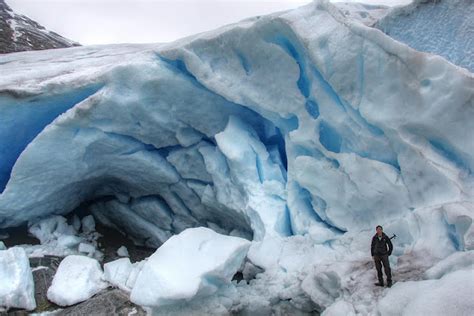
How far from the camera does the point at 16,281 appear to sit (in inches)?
204

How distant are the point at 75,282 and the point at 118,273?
1.74 feet

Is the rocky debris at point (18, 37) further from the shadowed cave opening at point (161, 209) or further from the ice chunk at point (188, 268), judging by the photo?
the ice chunk at point (188, 268)

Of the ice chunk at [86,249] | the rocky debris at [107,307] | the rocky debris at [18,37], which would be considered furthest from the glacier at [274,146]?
the rocky debris at [18,37]

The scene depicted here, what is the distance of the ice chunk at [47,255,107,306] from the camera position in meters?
5.18

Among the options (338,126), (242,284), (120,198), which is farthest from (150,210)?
(338,126)

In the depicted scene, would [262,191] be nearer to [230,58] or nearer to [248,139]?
[248,139]

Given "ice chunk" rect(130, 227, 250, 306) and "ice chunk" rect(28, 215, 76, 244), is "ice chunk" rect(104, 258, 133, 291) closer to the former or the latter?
"ice chunk" rect(130, 227, 250, 306)

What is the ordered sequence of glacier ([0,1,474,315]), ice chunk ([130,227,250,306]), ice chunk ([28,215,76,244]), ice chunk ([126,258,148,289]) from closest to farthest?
1. glacier ([0,1,474,315])
2. ice chunk ([130,227,250,306])
3. ice chunk ([126,258,148,289])
4. ice chunk ([28,215,76,244])

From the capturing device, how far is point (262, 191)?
6629 millimetres

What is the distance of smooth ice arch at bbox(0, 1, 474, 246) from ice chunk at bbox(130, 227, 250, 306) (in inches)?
48.1

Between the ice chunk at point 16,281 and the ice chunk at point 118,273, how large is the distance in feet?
2.98

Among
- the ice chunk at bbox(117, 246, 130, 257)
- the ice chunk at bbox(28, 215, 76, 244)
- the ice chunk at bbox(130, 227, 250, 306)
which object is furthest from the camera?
the ice chunk at bbox(117, 246, 130, 257)

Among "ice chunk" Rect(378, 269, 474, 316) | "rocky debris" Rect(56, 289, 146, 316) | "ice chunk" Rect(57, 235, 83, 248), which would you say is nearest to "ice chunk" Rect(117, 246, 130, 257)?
"ice chunk" Rect(57, 235, 83, 248)

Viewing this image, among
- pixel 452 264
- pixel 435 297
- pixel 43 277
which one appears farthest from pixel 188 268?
pixel 452 264
